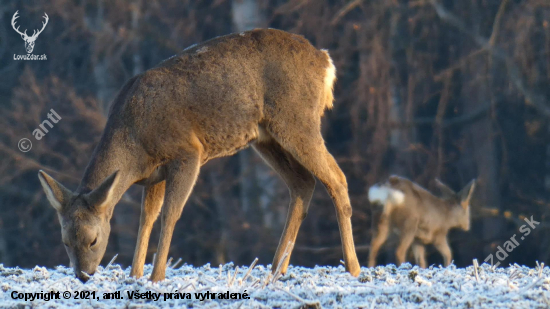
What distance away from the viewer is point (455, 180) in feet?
60.8

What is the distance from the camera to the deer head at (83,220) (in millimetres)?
5945

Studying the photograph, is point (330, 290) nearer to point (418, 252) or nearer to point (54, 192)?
point (54, 192)

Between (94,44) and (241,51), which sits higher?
(94,44)

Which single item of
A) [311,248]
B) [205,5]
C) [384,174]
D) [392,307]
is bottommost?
[392,307]

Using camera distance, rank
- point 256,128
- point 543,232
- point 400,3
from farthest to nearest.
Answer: point 400,3 < point 543,232 < point 256,128

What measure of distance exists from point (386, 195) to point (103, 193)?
24.0 ft

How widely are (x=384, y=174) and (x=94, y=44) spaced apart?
7842 mm

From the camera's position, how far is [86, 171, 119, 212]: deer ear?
5.94 m

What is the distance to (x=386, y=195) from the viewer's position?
12.7 metres

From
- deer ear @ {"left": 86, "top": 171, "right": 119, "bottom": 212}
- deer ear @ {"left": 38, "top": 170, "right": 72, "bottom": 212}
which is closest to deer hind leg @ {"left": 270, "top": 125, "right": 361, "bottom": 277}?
deer ear @ {"left": 86, "top": 171, "right": 119, "bottom": 212}

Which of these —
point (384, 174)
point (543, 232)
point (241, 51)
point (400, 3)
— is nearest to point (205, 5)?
point (400, 3)

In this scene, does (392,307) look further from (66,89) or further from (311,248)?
(66,89)

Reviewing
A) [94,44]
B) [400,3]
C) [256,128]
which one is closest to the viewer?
[256,128]

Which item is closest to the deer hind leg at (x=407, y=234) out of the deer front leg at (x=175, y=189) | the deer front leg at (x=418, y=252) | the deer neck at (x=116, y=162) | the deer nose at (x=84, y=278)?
the deer front leg at (x=418, y=252)
